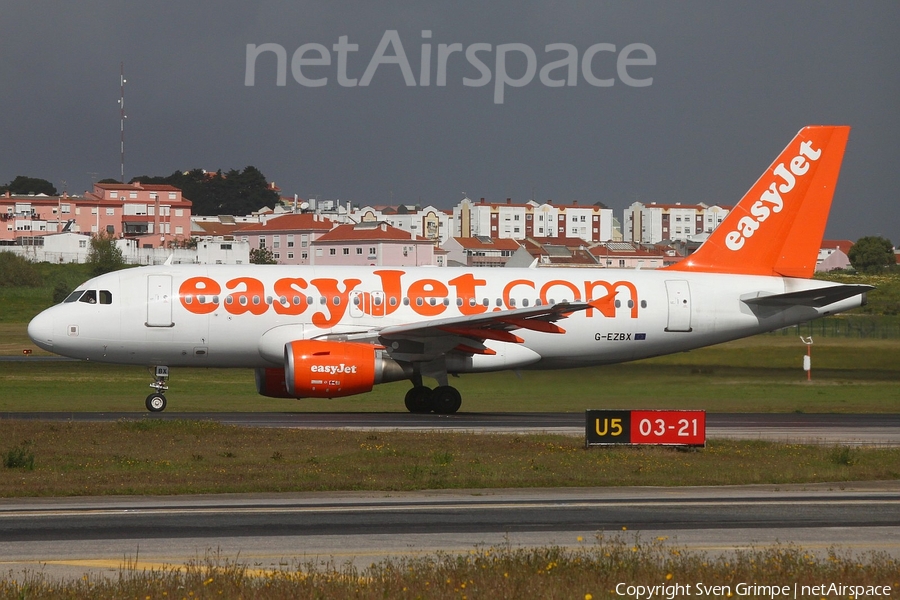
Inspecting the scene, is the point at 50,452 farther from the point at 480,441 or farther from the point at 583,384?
the point at 583,384

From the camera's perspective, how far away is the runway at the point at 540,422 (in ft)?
90.6

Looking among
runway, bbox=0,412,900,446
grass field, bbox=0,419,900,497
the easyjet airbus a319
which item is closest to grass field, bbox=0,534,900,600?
grass field, bbox=0,419,900,497

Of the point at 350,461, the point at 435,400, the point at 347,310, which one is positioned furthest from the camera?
the point at 435,400

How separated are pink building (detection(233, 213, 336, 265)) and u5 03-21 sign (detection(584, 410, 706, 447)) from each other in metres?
112

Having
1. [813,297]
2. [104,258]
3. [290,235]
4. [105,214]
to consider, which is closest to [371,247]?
[290,235]

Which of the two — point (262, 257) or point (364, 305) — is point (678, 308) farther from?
point (262, 257)

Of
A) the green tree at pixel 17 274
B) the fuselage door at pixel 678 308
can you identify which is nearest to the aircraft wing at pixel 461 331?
the fuselage door at pixel 678 308

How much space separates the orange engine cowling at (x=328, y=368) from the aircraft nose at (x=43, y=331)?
700 centimetres

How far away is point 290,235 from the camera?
139 metres

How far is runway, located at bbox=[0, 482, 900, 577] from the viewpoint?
524 inches

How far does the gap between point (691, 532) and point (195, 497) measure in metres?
7.64

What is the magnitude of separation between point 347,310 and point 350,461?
11667mm

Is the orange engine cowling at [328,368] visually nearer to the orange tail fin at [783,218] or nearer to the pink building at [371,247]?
the orange tail fin at [783,218]

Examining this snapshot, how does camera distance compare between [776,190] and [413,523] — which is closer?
[413,523]
